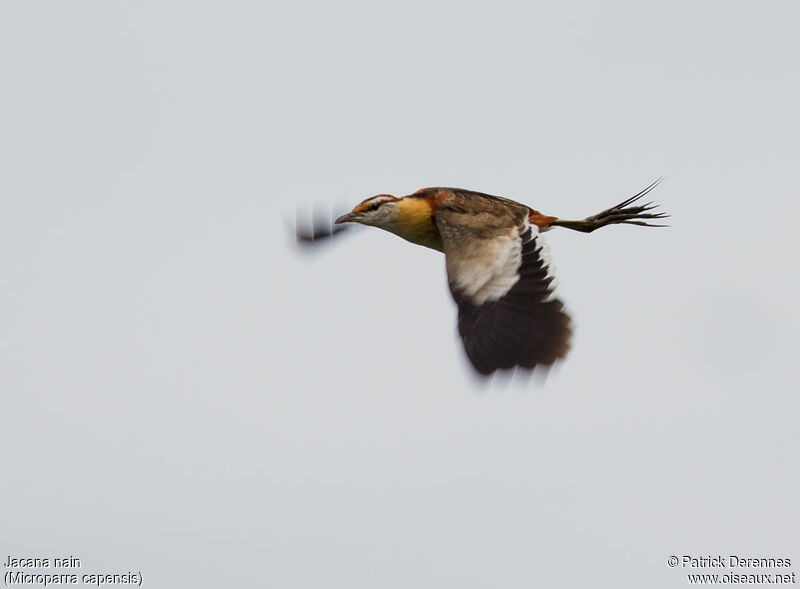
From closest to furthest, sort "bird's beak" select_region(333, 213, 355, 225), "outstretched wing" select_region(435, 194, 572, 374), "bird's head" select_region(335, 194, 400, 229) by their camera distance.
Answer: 1. "outstretched wing" select_region(435, 194, 572, 374)
2. "bird's head" select_region(335, 194, 400, 229)
3. "bird's beak" select_region(333, 213, 355, 225)

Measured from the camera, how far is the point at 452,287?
1470 centimetres

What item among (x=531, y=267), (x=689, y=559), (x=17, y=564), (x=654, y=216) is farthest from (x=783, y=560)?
(x=17, y=564)

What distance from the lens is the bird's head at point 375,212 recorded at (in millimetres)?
17031

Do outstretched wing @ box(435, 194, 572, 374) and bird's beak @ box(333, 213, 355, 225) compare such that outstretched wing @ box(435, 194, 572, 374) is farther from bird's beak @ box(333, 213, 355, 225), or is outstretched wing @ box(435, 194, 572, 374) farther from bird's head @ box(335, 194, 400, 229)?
bird's beak @ box(333, 213, 355, 225)

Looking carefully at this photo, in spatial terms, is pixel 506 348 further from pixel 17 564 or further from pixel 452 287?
pixel 17 564

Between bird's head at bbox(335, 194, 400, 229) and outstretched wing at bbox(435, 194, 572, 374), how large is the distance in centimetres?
89

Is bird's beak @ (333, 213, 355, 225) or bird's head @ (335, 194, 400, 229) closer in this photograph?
bird's head @ (335, 194, 400, 229)

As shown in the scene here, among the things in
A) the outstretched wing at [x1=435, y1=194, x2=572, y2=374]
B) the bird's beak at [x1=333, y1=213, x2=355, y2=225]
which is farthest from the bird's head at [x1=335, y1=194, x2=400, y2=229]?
the outstretched wing at [x1=435, y1=194, x2=572, y2=374]

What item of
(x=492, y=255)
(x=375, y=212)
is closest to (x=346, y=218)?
(x=375, y=212)

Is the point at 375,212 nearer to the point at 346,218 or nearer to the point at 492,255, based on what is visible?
the point at 346,218

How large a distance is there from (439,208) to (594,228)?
185 centimetres

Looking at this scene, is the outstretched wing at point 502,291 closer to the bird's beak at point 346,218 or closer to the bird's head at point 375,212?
the bird's head at point 375,212

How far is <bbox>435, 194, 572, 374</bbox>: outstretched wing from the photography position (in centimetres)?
1355

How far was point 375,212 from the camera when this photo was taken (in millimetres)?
17156
